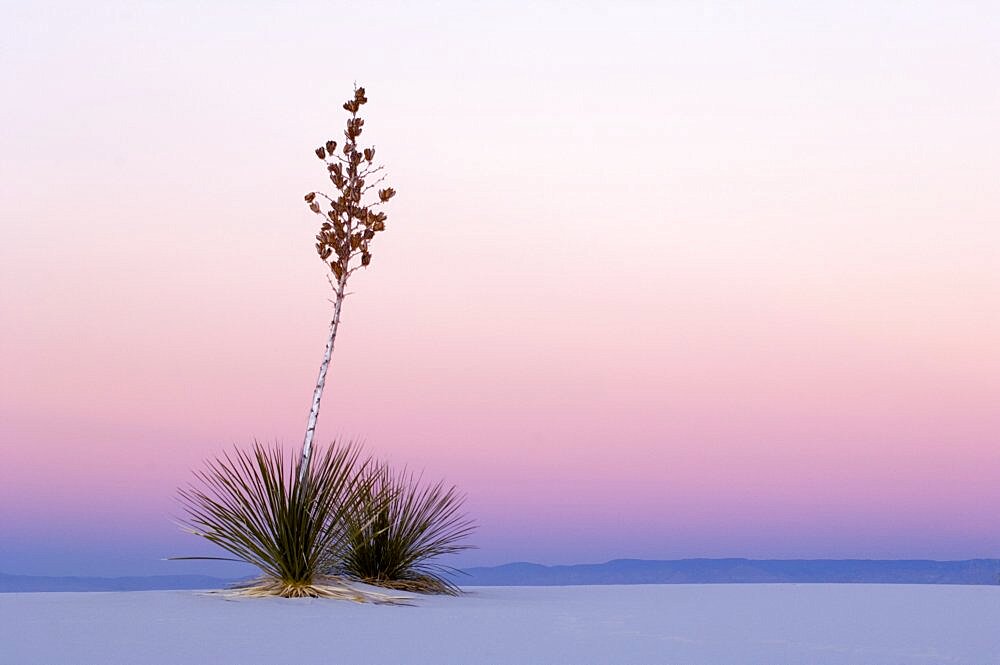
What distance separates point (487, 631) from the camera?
6609 millimetres

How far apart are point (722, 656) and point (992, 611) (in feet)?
13.9

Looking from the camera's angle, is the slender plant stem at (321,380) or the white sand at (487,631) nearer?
the white sand at (487,631)

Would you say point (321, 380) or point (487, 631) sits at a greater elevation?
point (321, 380)

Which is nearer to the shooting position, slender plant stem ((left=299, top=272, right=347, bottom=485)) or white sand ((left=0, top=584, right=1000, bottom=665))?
white sand ((left=0, top=584, right=1000, bottom=665))

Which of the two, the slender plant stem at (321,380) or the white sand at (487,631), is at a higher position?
the slender plant stem at (321,380)

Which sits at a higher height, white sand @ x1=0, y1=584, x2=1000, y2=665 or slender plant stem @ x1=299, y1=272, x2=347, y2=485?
slender plant stem @ x1=299, y1=272, x2=347, y2=485

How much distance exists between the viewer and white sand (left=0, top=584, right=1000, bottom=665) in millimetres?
5469

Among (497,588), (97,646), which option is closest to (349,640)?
(97,646)

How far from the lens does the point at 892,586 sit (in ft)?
Result: 40.8

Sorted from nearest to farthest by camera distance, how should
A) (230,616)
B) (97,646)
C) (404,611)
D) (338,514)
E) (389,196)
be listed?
(97,646) < (230,616) < (404,611) < (338,514) < (389,196)

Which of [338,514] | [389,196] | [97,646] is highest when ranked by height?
[389,196]

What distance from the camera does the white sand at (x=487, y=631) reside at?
5469 mm

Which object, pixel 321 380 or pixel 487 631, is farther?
pixel 321 380

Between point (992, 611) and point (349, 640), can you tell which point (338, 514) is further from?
point (992, 611)
